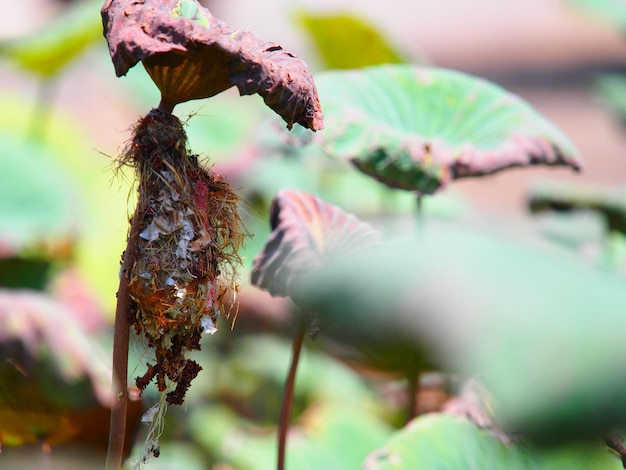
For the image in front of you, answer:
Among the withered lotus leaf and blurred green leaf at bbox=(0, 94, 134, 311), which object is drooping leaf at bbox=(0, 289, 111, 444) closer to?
the withered lotus leaf

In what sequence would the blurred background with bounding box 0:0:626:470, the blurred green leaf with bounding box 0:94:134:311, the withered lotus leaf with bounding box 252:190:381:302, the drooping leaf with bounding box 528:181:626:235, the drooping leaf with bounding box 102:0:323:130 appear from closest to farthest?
1. the drooping leaf with bounding box 102:0:323:130
2. the withered lotus leaf with bounding box 252:190:381:302
3. the blurred background with bounding box 0:0:626:470
4. the drooping leaf with bounding box 528:181:626:235
5. the blurred green leaf with bounding box 0:94:134:311

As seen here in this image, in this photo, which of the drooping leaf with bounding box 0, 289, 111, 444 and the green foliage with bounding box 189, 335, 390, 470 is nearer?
the drooping leaf with bounding box 0, 289, 111, 444

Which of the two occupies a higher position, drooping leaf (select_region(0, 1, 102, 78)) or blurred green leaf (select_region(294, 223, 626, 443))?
drooping leaf (select_region(0, 1, 102, 78))

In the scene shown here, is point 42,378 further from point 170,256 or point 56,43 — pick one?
point 56,43

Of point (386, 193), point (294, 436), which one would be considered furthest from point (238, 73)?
point (386, 193)

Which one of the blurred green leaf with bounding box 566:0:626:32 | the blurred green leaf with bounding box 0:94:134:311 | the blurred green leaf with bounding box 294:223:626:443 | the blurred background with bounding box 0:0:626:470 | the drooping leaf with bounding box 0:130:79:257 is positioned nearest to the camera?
the blurred green leaf with bounding box 294:223:626:443

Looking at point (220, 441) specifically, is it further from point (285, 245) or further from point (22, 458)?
point (285, 245)

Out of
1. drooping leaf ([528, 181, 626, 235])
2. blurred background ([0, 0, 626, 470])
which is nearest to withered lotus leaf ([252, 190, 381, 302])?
blurred background ([0, 0, 626, 470])
